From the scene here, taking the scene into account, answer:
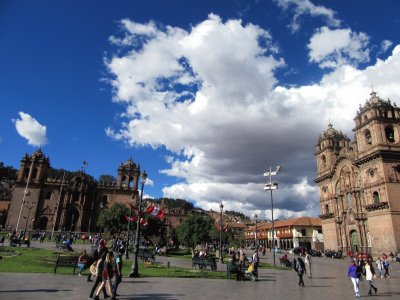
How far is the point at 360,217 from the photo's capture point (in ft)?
156

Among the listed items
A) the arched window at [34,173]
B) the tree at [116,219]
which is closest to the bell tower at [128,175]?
the arched window at [34,173]

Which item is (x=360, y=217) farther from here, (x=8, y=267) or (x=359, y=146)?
(x=8, y=267)

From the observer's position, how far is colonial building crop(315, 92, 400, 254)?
138ft

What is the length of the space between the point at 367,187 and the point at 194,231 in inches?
1040

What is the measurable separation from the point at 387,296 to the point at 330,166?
159 ft

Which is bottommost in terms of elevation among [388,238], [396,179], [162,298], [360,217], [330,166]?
[162,298]

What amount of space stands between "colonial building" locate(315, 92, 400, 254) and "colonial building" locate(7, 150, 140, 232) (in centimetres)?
4304

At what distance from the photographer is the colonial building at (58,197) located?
67.6m

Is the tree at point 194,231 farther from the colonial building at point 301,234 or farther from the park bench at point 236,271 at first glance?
the colonial building at point 301,234

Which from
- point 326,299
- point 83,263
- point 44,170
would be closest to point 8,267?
point 83,263

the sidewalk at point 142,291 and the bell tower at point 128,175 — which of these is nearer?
the sidewalk at point 142,291

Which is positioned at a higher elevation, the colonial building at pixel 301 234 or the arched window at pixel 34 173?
the arched window at pixel 34 173

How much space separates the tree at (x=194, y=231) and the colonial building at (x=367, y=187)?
23439mm

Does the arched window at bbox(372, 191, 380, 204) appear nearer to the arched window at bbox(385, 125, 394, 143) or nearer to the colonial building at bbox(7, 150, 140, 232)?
the arched window at bbox(385, 125, 394, 143)
